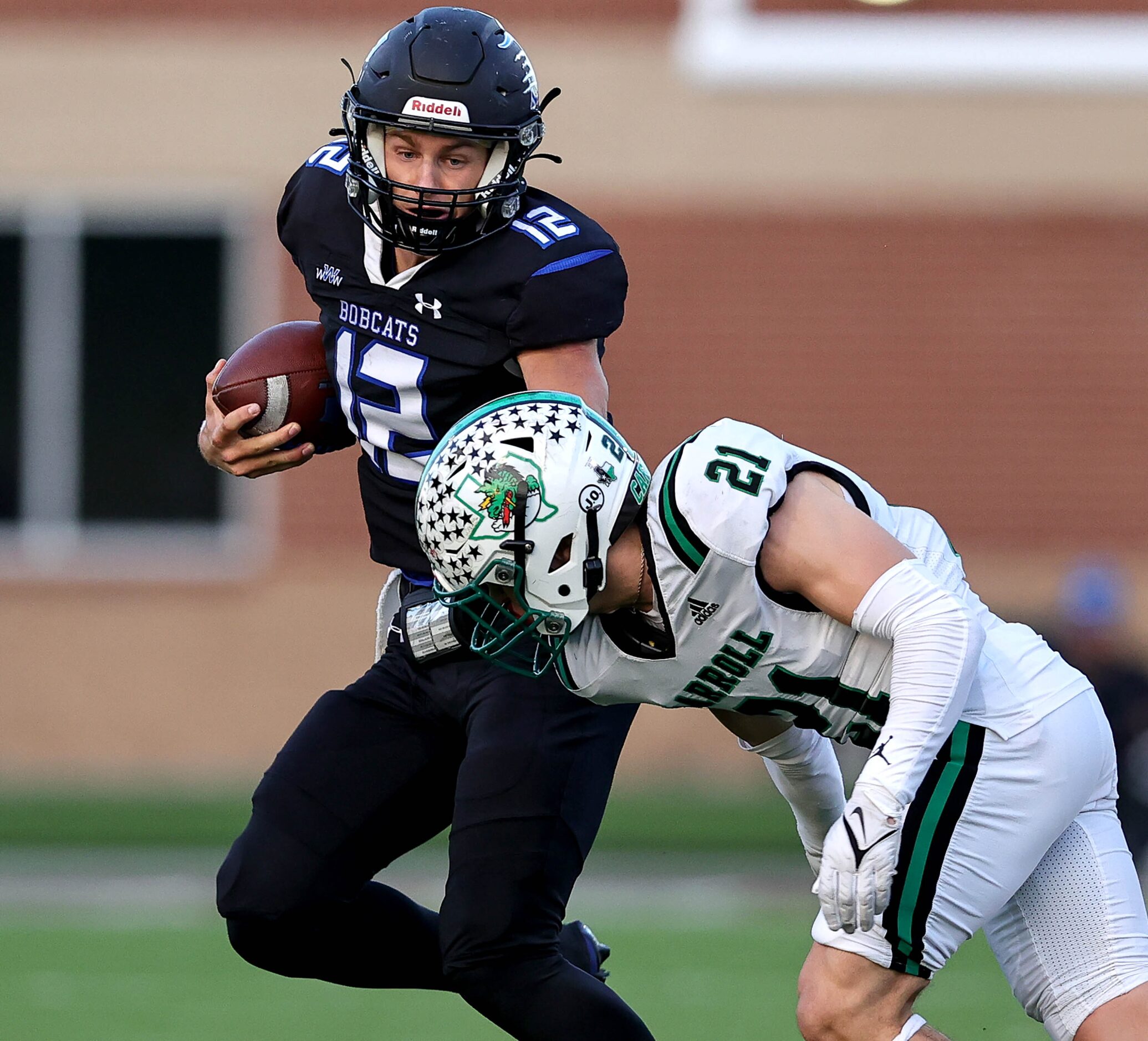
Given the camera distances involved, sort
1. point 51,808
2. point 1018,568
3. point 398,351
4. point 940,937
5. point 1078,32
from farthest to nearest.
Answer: point 1018,568, point 51,808, point 1078,32, point 398,351, point 940,937

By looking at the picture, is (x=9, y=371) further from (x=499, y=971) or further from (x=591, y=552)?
(x=591, y=552)

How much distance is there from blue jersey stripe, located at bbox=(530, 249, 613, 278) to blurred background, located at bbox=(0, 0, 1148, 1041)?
6971 millimetres

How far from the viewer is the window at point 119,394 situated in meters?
11.4

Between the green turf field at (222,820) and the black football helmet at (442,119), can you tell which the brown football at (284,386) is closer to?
the black football helmet at (442,119)

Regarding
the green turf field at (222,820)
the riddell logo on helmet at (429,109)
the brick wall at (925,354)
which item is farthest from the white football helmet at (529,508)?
the brick wall at (925,354)

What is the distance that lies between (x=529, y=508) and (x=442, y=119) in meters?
0.95

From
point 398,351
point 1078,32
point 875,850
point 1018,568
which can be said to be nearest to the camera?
point 875,850

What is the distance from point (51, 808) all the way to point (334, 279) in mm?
6952

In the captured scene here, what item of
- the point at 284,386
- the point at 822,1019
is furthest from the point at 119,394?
the point at 822,1019

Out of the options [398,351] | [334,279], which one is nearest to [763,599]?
[398,351]

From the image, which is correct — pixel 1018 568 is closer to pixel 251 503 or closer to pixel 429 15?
pixel 251 503

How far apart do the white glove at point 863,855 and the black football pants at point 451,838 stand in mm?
688

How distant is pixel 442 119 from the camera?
3943 mm

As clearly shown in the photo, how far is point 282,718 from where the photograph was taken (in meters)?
11.3
